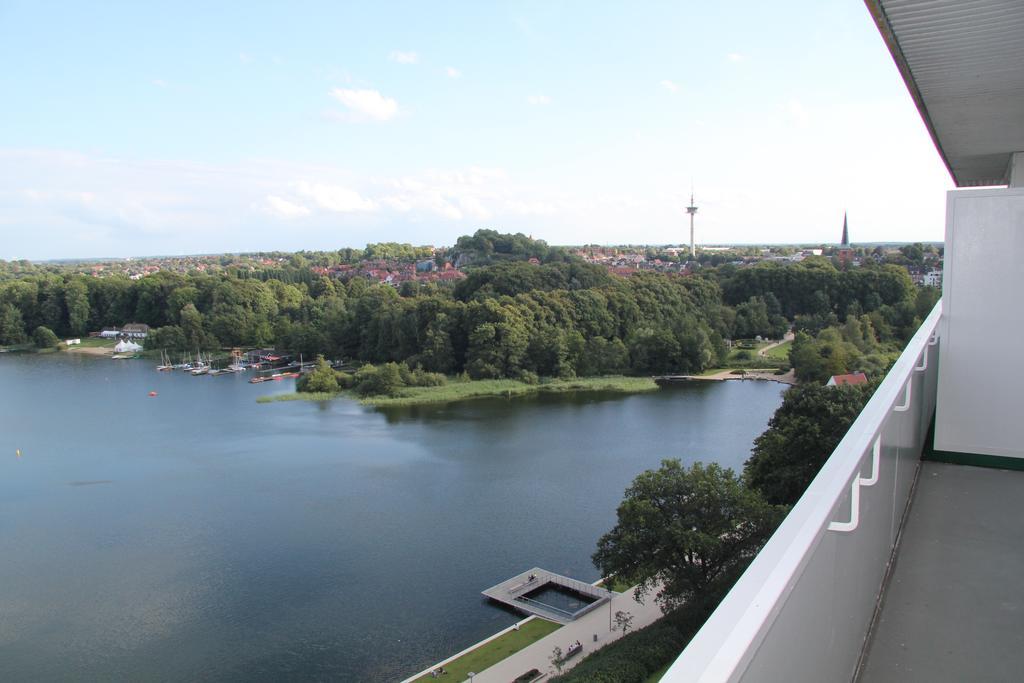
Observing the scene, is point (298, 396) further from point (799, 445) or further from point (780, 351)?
point (780, 351)

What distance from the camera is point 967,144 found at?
334 cm

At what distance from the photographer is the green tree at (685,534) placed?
826 cm

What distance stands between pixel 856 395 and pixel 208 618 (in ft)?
33.8

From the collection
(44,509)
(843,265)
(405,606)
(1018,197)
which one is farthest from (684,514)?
(843,265)

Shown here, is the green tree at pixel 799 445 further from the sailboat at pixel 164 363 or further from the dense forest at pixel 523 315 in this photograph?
the sailboat at pixel 164 363

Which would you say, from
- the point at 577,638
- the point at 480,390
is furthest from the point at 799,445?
the point at 480,390

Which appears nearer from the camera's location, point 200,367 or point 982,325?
point 982,325

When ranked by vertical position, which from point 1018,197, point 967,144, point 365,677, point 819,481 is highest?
point 967,144

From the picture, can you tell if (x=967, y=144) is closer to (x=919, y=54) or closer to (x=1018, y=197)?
(x=1018, y=197)

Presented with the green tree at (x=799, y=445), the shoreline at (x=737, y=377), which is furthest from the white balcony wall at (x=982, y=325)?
the shoreline at (x=737, y=377)

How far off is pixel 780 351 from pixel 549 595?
76.5ft

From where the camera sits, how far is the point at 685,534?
8117 mm

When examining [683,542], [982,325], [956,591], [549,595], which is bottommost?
[549,595]

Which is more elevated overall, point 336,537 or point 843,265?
point 843,265
